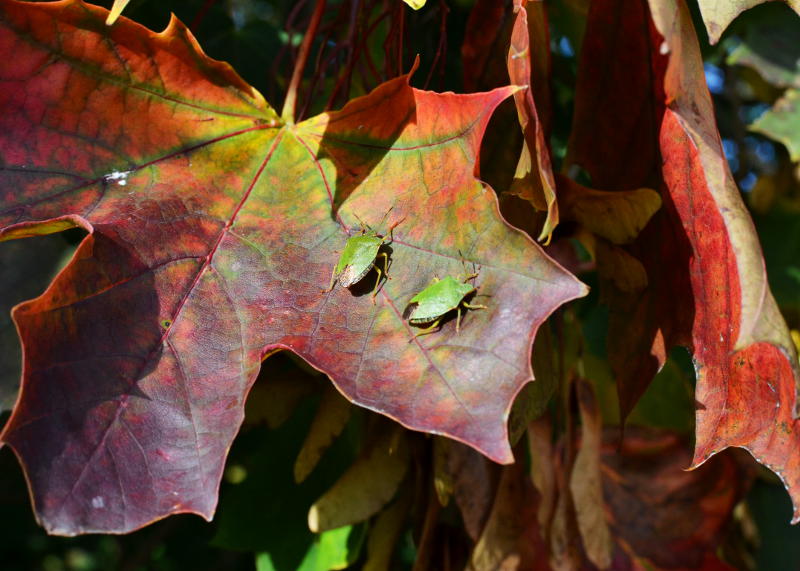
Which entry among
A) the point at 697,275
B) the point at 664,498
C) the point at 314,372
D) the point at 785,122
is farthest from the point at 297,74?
the point at 664,498

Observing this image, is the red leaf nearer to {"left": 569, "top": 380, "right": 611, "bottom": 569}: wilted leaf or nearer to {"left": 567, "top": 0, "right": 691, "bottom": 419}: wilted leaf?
{"left": 567, "top": 0, "right": 691, "bottom": 419}: wilted leaf

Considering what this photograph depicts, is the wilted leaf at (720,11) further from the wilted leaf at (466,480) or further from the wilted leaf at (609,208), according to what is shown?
the wilted leaf at (466,480)

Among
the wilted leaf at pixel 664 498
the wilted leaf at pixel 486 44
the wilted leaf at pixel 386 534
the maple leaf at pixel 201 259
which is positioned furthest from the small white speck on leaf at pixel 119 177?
the wilted leaf at pixel 664 498

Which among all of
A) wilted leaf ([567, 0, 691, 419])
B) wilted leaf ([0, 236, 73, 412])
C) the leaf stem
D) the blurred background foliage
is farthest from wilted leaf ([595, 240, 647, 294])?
wilted leaf ([0, 236, 73, 412])

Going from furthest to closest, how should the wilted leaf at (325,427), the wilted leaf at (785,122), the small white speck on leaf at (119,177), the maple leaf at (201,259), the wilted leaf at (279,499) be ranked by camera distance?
the wilted leaf at (785,122)
the wilted leaf at (279,499)
the wilted leaf at (325,427)
the small white speck on leaf at (119,177)
the maple leaf at (201,259)

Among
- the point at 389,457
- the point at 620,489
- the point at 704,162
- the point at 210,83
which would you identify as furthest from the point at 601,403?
the point at 210,83

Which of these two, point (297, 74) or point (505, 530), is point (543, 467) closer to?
point (505, 530)

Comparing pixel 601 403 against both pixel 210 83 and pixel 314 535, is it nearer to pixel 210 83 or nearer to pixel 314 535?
pixel 314 535
